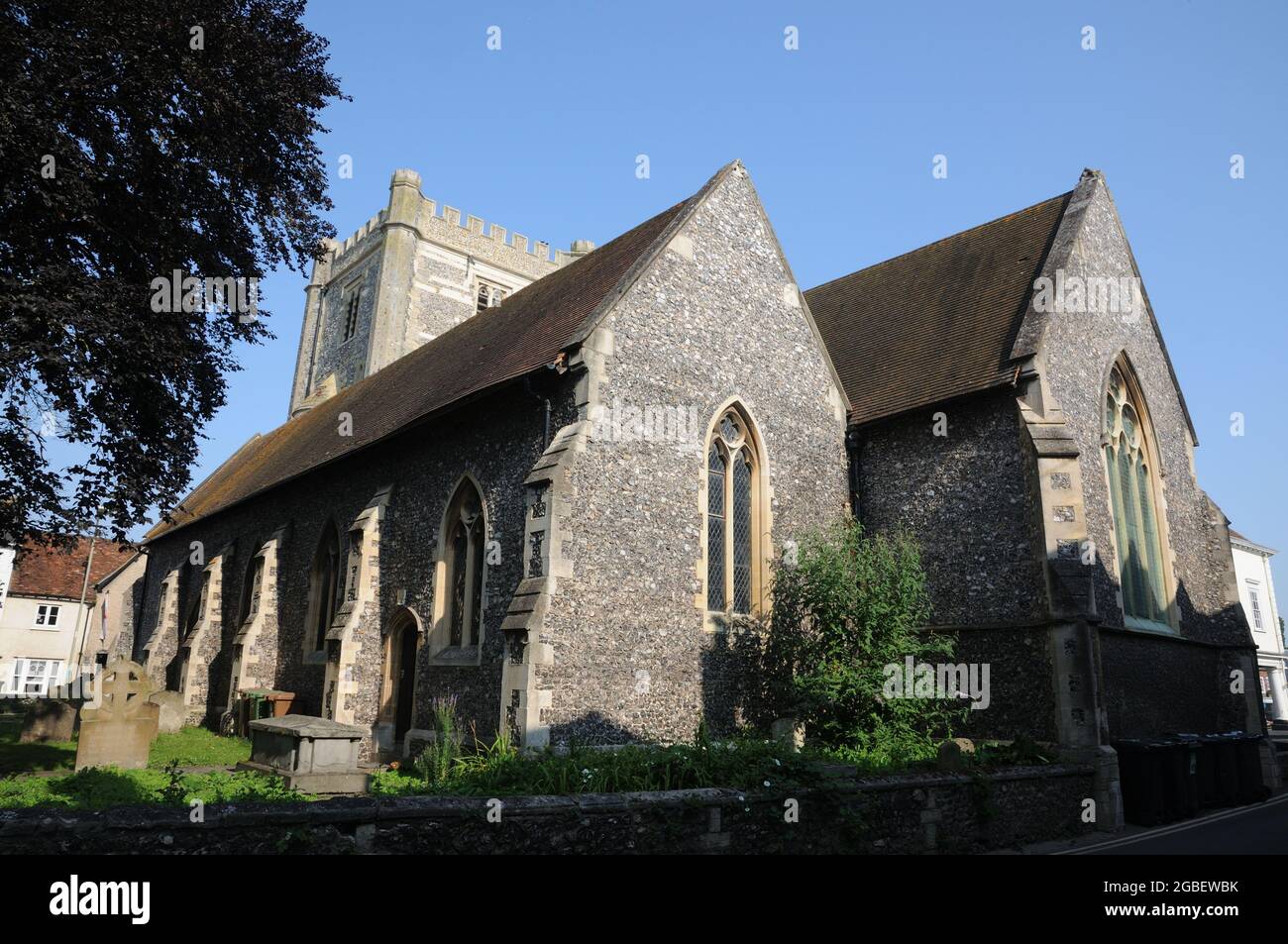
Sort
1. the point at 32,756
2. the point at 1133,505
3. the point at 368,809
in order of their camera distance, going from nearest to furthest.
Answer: the point at 368,809
the point at 32,756
the point at 1133,505

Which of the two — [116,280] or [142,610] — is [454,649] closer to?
[116,280]

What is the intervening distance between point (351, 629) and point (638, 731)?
6372 millimetres

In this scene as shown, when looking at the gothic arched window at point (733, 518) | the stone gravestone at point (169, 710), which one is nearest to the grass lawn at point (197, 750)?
the stone gravestone at point (169, 710)

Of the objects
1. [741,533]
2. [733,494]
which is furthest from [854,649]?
[733,494]

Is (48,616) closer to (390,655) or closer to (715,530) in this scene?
(390,655)

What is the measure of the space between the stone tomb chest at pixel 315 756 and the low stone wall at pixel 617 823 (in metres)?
5.07

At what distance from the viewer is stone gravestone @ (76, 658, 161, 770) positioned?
1356 cm

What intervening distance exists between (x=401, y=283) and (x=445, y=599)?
2241cm

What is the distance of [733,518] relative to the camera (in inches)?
554

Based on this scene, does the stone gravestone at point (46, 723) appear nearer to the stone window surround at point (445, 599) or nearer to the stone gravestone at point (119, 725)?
the stone gravestone at point (119, 725)

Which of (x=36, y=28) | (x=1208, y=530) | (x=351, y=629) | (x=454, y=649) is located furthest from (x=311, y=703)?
(x=1208, y=530)

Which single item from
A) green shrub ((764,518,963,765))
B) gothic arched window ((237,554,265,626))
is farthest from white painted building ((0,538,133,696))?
green shrub ((764,518,963,765))

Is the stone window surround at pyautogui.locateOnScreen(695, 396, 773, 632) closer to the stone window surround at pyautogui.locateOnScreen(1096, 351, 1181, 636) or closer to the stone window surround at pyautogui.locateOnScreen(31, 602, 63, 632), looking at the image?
the stone window surround at pyautogui.locateOnScreen(1096, 351, 1181, 636)

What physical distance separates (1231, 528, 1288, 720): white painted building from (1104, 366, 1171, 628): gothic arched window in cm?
2527
